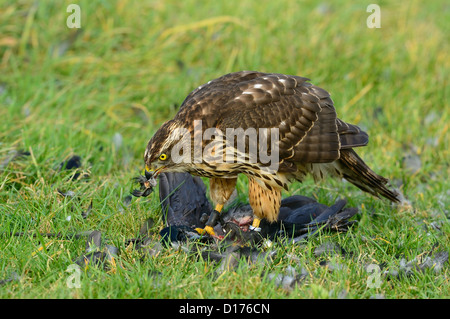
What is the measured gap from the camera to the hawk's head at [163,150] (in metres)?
4.70

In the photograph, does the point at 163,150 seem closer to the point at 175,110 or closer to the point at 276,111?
the point at 276,111

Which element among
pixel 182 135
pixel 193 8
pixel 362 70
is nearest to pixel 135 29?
pixel 193 8

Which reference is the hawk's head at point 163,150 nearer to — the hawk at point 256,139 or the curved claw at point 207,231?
the hawk at point 256,139

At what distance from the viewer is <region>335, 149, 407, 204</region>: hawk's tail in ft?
18.0

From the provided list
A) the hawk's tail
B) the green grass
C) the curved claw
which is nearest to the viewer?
the green grass

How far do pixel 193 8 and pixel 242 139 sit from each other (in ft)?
14.6

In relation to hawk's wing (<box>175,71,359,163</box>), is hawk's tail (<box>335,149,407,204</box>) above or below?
below

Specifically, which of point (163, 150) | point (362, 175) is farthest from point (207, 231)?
point (362, 175)

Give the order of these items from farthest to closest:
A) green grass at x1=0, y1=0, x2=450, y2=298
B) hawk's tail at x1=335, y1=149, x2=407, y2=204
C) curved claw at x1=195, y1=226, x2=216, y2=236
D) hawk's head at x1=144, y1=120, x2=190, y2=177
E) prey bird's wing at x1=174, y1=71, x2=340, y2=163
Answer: hawk's tail at x1=335, y1=149, x2=407, y2=204, curved claw at x1=195, y1=226, x2=216, y2=236, prey bird's wing at x1=174, y1=71, x2=340, y2=163, hawk's head at x1=144, y1=120, x2=190, y2=177, green grass at x1=0, y1=0, x2=450, y2=298

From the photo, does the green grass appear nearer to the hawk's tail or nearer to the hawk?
the hawk's tail

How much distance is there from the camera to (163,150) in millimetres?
4707

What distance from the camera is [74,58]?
7.82 m

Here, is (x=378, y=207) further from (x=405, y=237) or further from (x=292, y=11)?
(x=292, y=11)

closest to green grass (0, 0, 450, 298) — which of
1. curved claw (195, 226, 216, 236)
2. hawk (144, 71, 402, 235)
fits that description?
curved claw (195, 226, 216, 236)
